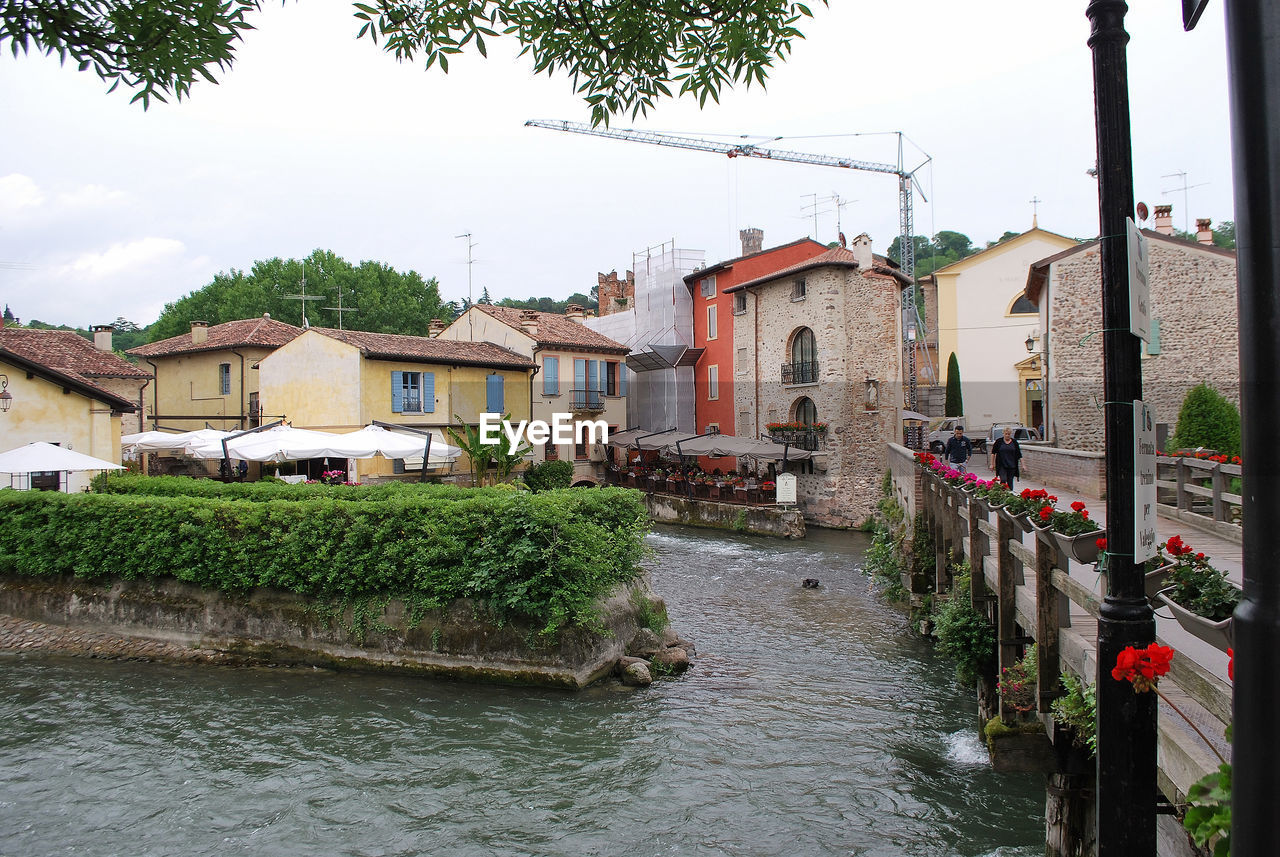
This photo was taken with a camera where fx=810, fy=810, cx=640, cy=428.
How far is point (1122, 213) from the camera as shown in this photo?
306cm

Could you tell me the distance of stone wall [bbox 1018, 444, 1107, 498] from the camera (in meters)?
14.7

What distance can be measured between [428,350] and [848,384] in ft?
49.2

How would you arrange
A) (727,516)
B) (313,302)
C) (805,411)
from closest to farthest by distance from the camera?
(727,516) → (805,411) → (313,302)

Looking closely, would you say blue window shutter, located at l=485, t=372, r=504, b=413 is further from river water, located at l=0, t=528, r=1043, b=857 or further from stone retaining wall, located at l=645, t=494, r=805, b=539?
river water, located at l=0, t=528, r=1043, b=857

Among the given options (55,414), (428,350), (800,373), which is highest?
(428,350)

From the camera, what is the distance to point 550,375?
111ft

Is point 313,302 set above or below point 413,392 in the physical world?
above

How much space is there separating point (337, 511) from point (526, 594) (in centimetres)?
300

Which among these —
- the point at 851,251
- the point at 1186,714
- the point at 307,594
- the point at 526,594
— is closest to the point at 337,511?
the point at 307,594

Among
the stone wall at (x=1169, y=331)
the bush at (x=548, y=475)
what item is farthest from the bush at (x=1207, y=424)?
the bush at (x=548, y=475)

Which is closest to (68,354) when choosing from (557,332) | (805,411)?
(557,332)

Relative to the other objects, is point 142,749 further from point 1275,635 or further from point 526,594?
point 1275,635

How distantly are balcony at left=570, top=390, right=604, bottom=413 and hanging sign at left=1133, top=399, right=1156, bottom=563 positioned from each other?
31727 mm

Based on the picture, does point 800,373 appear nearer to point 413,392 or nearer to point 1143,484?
point 413,392
